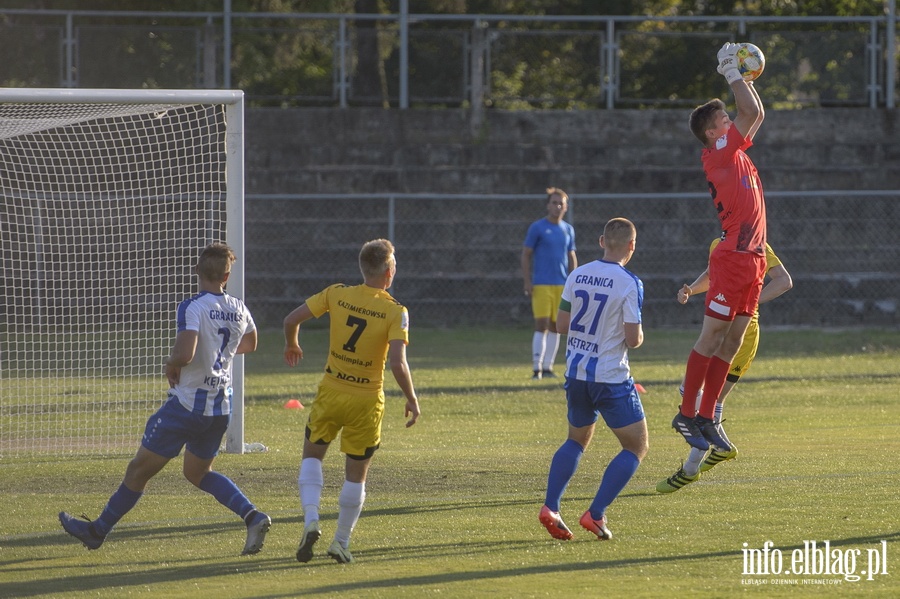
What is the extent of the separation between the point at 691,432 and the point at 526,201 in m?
14.6

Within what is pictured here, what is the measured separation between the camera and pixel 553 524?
21.0 feet

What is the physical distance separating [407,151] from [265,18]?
154 inches

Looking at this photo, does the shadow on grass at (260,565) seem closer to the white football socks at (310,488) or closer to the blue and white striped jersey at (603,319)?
the white football socks at (310,488)

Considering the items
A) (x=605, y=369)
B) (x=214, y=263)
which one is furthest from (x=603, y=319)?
(x=214, y=263)

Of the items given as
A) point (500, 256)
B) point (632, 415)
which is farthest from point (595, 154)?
point (632, 415)

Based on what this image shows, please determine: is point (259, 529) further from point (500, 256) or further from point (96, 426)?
point (500, 256)

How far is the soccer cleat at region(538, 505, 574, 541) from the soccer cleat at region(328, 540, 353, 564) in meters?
1.02

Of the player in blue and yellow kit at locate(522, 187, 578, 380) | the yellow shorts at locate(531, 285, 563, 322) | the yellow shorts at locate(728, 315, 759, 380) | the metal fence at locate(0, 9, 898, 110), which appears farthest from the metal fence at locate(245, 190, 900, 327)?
the yellow shorts at locate(728, 315, 759, 380)

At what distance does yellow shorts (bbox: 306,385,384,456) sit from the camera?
6.11m

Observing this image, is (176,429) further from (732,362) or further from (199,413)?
(732,362)

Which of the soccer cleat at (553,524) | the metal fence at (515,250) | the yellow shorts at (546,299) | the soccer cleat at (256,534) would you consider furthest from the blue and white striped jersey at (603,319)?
the metal fence at (515,250)

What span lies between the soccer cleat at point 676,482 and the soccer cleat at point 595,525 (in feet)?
4.19

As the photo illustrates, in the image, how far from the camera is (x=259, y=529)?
6.32 meters

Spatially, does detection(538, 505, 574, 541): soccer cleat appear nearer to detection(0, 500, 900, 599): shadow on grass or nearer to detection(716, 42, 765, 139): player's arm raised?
detection(0, 500, 900, 599): shadow on grass
